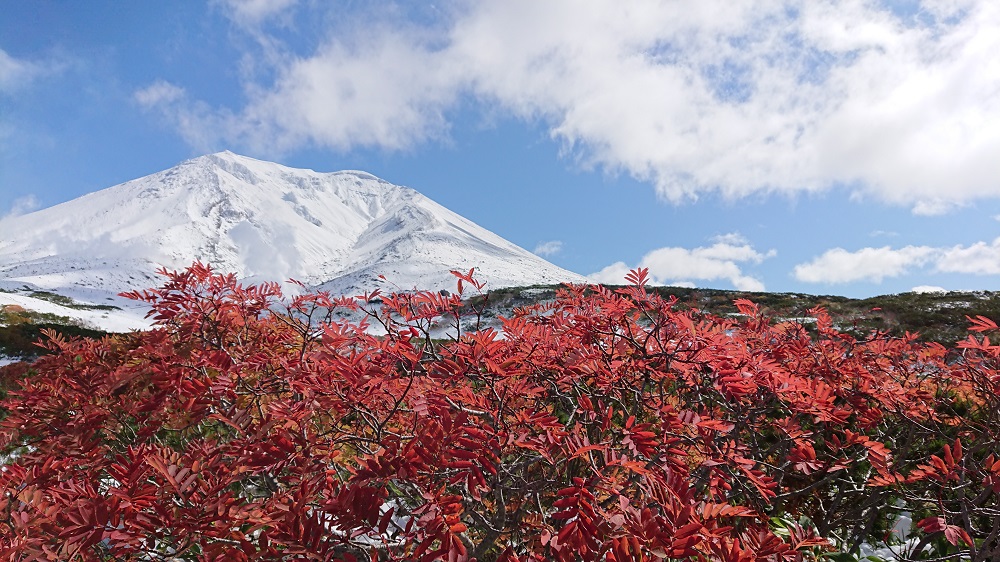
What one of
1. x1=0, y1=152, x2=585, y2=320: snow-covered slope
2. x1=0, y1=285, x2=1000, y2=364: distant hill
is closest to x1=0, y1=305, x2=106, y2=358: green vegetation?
x1=0, y1=285, x2=1000, y2=364: distant hill

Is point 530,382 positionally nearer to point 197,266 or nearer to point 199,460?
point 199,460

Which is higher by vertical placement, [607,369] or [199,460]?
[607,369]

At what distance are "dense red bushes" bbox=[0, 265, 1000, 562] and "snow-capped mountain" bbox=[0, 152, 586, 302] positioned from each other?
44302mm

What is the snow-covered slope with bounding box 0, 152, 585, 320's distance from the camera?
231ft

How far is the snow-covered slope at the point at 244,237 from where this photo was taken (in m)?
70.4

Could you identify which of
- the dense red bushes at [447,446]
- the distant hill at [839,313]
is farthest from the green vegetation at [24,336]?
the dense red bushes at [447,446]

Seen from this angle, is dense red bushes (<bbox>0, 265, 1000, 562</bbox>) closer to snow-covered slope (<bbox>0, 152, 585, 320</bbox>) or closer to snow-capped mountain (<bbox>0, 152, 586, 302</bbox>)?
snow-covered slope (<bbox>0, 152, 585, 320</bbox>)

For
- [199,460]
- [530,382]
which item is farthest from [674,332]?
[199,460]

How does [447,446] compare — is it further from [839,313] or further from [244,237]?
[244,237]

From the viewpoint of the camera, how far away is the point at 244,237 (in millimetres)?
119188

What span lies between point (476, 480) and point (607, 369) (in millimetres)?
1059

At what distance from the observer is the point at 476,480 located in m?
1.63

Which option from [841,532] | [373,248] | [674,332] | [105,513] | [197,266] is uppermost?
[373,248]

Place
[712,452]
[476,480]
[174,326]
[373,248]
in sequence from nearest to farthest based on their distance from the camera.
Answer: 1. [476,480]
2. [712,452]
3. [174,326]
4. [373,248]
